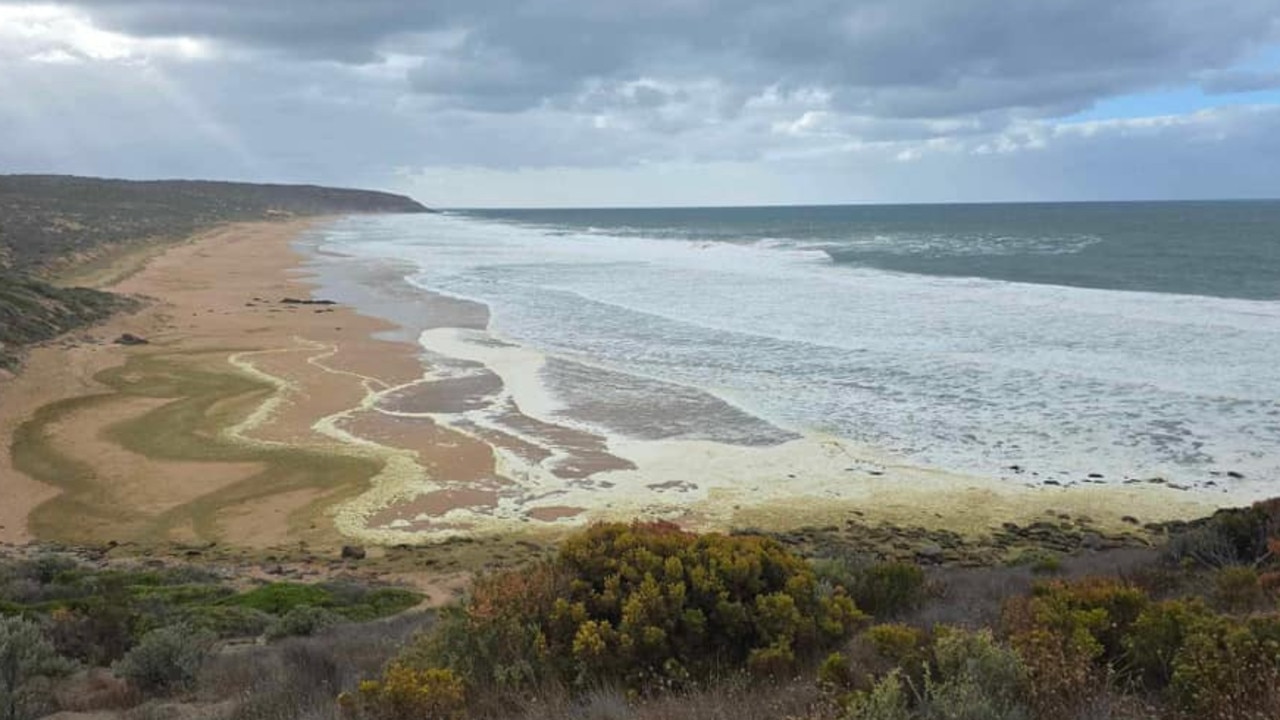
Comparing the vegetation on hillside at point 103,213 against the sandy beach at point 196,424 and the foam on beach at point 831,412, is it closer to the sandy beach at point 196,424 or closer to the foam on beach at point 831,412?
the sandy beach at point 196,424

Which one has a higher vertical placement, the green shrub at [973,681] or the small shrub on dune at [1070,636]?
the green shrub at [973,681]

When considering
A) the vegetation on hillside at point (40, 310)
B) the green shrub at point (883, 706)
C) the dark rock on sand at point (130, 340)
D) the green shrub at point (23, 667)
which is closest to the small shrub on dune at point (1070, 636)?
the green shrub at point (883, 706)

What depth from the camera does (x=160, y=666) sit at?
6531 mm

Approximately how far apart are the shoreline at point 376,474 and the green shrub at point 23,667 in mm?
5161

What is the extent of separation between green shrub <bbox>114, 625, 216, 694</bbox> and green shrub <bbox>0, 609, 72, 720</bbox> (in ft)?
1.60

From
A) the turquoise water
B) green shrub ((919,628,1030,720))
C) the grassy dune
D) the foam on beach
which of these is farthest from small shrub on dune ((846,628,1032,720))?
the turquoise water

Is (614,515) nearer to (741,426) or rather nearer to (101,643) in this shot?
(741,426)

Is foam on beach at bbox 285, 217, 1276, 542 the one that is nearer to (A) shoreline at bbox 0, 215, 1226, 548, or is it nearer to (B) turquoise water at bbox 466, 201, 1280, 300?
(A) shoreline at bbox 0, 215, 1226, 548

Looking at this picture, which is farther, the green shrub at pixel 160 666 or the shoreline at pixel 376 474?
the shoreline at pixel 376 474

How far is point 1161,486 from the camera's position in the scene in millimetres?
13211

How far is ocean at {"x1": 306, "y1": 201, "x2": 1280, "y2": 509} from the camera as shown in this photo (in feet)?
50.9

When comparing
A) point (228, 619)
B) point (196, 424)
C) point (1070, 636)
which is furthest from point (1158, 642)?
point (196, 424)

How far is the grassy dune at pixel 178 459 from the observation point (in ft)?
41.1

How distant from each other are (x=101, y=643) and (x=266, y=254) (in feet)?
185
